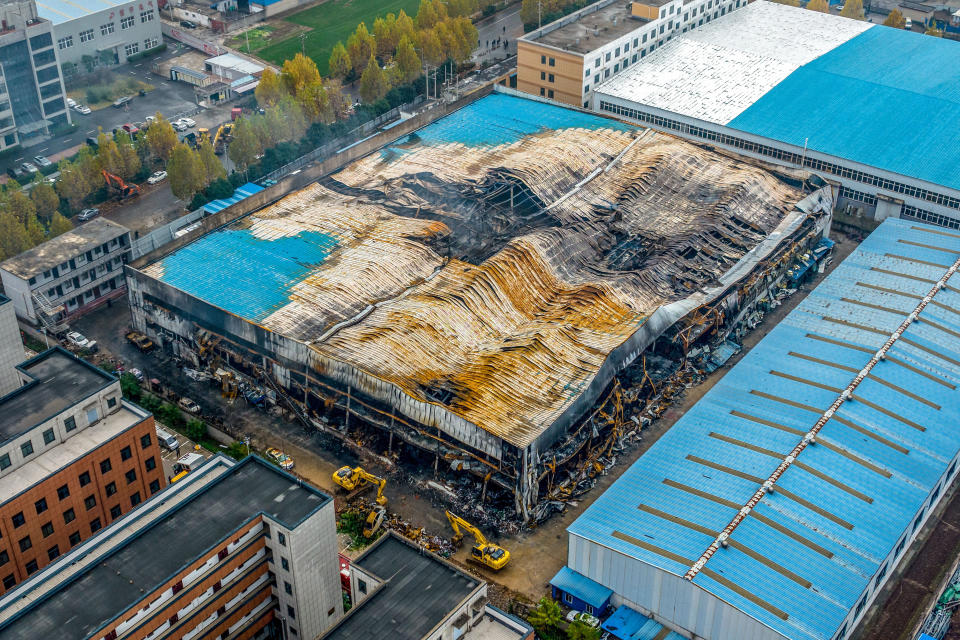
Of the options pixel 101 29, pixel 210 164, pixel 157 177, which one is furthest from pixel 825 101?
pixel 101 29

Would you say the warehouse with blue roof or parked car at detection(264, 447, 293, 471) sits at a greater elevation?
the warehouse with blue roof

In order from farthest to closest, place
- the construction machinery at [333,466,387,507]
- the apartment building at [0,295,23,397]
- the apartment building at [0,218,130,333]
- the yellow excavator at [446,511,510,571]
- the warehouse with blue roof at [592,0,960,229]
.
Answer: the warehouse with blue roof at [592,0,960,229] → the apartment building at [0,218,130,333] → the construction machinery at [333,466,387,507] → the apartment building at [0,295,23,397] → the yellow excavator at [446,511,510,571]

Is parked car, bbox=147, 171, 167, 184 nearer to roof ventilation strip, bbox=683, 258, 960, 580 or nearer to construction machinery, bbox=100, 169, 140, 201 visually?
construction machinery, bbox=100, 169, 140, 201

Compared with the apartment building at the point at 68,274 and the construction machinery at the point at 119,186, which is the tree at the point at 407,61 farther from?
the apartment building at the point at 68,274

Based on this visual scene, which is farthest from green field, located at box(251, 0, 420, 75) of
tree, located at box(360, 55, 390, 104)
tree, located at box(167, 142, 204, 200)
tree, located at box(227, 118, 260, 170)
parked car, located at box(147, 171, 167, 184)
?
tree, located at box(167, 142, 204, 200)

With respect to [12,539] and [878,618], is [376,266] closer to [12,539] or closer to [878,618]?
[12,539]

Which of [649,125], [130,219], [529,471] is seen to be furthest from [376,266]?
[649,125]
